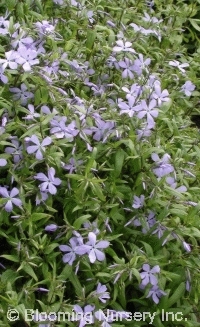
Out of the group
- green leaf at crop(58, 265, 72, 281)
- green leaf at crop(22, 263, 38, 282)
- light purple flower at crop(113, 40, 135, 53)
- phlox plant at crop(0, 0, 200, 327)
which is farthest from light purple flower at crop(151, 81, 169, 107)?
green leaf at crop(22, 263, 38, 282)

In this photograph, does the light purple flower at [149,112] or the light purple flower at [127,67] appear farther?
the light purple flower at [127,67]

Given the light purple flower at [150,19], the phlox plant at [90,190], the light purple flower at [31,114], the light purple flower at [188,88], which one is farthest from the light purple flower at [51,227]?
the light purple flower at [150,19]

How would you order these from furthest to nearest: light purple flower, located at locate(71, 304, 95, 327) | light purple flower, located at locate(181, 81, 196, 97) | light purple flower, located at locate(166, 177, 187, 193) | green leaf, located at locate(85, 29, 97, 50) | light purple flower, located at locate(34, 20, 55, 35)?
light purple flower, located at locate(181, 81, 196, 97) < green leaf, located at locate(85, 29, 97, 50) < light purple flower, located at locate(34, 20, 55, 35) < light purple flower, located at locate(166, 177, 187, 193) < light purple flower, located at locate(71, 304, 95, 327)

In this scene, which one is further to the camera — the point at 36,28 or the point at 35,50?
the point at 36,28

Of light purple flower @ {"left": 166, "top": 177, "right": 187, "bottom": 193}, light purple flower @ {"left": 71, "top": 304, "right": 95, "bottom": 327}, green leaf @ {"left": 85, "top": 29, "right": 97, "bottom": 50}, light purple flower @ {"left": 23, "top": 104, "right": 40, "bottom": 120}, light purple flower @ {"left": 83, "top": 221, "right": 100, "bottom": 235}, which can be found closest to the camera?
light purple flower @ {"left": 71, "top": 304, "right": 95, "bottom": 327}

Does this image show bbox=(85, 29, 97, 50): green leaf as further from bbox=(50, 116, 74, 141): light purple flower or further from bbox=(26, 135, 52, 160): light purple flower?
bbox=(26, 135, 52, 160): light purple flower

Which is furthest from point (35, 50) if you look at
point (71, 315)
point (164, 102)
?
point (71, 315)

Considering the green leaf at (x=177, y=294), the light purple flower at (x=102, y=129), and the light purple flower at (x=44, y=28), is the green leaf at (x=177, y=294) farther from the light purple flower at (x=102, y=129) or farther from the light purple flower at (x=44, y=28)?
the light purple flower at (x=44, y=28)

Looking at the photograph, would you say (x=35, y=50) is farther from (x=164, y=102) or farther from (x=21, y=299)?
(x=21, y=299)

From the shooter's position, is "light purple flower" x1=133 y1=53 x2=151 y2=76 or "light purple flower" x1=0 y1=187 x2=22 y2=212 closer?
"light purple flower" x1=0 y1=187 x2=22 y2=212
